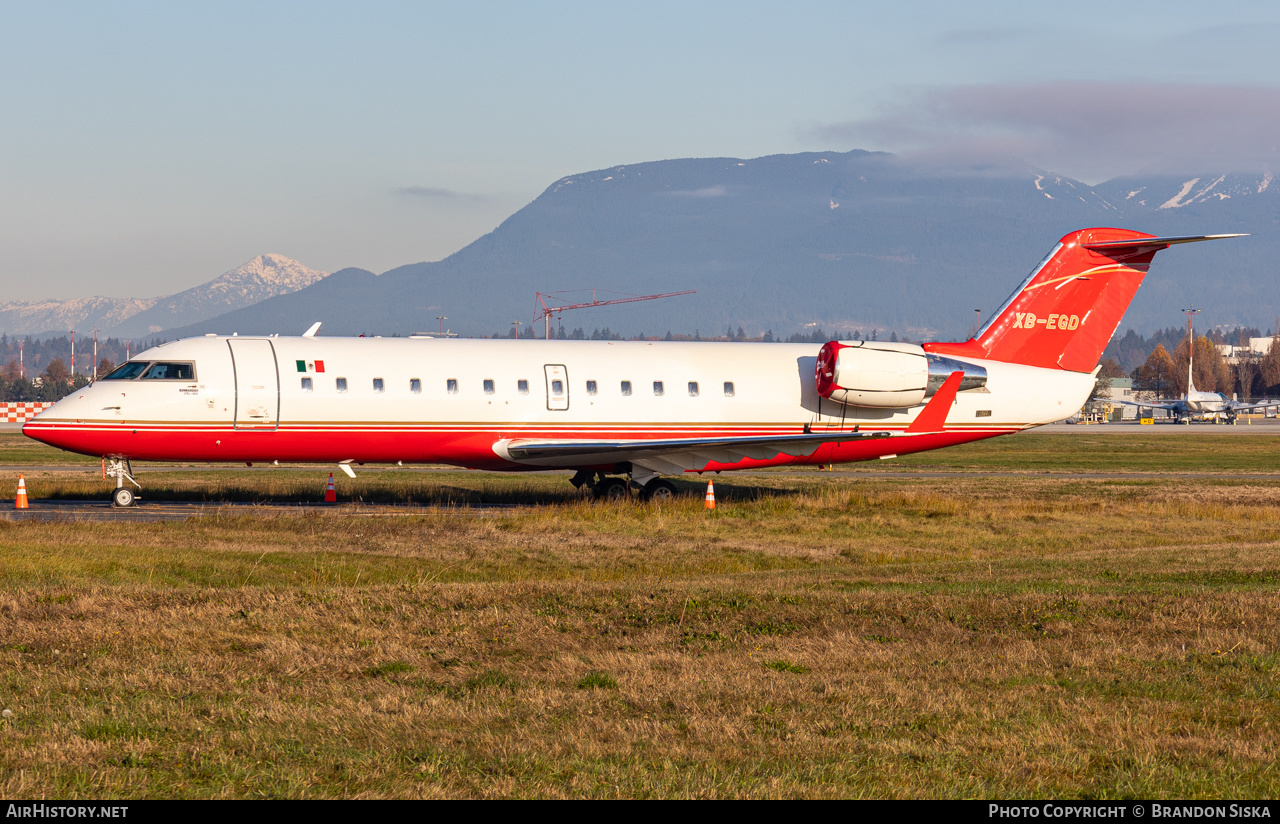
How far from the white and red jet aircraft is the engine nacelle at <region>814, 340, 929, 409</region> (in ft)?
0.14

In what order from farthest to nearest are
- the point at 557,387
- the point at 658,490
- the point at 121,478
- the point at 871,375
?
the point at 658,490 → the point at 871,375 → the point at 557,387 → the point at 121,478

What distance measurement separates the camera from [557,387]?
97.7ft

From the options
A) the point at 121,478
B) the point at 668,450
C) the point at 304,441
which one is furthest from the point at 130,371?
the point at 668,450

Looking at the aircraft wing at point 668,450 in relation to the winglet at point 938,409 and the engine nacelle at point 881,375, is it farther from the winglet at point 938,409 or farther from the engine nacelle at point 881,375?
the winglet at point 938,409

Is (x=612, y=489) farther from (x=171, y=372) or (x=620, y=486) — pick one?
(x=171, y=372)

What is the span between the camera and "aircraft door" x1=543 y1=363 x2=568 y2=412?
29625mm

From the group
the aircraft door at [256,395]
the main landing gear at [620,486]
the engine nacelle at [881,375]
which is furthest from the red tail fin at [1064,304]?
the aircraft door at [256,395]

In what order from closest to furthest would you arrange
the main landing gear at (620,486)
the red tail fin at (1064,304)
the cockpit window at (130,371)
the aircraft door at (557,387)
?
the cockpit window at (130,371), the aircraft door at (557,387), the main landing gear at (620,486), the red tail fin at (1064,304)

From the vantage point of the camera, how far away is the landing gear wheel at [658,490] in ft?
101

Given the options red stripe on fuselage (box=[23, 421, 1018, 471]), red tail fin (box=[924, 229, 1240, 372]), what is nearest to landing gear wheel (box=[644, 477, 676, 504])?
red stripe on fuselage (box=[23, 421, 1018, 471])

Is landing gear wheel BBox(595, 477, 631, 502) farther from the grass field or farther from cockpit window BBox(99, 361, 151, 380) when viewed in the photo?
cockpit window BBox(99, 361, 151, 380)

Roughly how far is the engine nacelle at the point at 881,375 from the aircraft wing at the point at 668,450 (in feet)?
3.51

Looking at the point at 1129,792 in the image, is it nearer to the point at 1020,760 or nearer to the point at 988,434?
the point at 1020,760

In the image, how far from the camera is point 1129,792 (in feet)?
24.6
